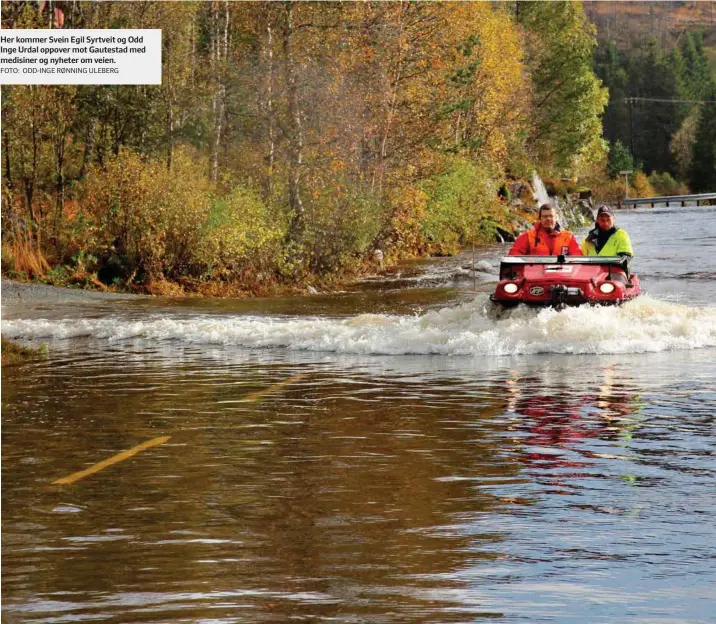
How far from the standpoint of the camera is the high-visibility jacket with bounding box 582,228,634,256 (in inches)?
946

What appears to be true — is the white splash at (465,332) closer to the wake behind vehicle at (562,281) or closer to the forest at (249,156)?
the wake behind vehicle at (562,281)

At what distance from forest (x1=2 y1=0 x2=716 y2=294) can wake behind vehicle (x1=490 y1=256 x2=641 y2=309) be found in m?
13.6

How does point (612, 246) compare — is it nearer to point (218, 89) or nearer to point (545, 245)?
point (545, 245)

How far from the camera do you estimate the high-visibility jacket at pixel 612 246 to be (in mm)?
24031

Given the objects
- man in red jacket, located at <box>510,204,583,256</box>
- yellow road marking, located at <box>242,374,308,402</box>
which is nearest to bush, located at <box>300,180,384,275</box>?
man in red jacket, located at <box>510,204,583,256</box>

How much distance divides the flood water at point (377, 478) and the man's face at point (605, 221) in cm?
238

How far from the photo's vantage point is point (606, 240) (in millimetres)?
24547

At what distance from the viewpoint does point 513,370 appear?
60.5 ft

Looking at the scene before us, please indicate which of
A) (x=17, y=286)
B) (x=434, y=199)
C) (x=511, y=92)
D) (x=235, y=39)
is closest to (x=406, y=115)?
(x=434, y=199)

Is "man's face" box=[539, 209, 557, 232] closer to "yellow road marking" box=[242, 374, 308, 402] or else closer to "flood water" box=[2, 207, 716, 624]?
"flood water" box=[2, 207, 716, 624]

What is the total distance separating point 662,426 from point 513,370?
218 inches

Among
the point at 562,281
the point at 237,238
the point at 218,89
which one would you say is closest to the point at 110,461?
the point at 562,281

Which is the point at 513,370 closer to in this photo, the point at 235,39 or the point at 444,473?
the point at 444,473

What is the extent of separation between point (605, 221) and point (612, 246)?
47 cm
